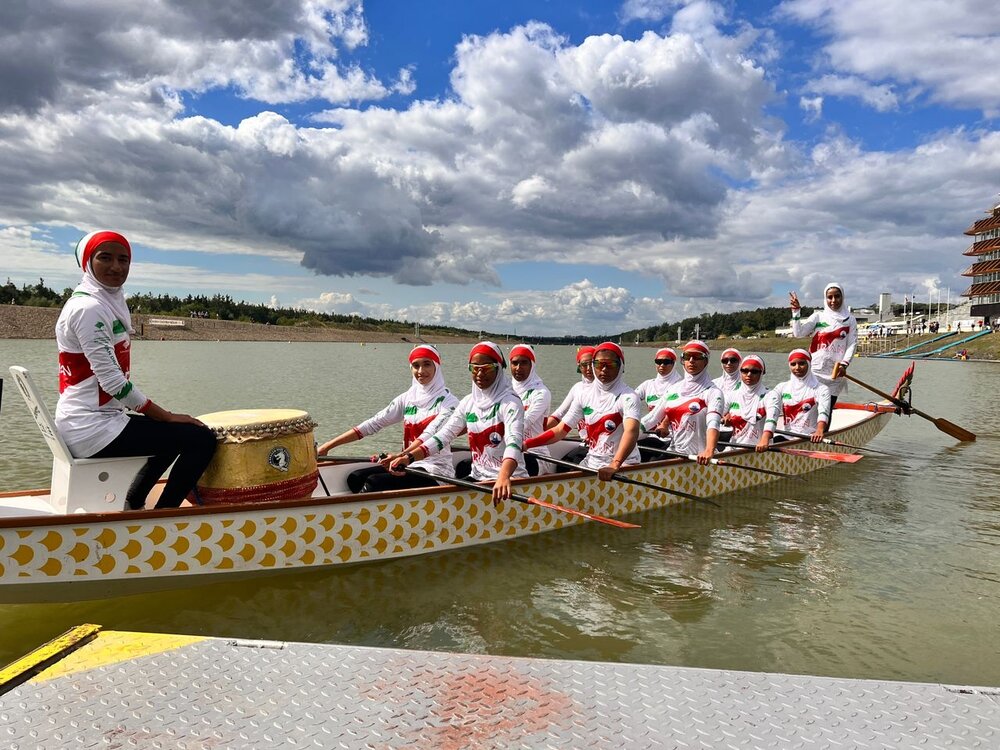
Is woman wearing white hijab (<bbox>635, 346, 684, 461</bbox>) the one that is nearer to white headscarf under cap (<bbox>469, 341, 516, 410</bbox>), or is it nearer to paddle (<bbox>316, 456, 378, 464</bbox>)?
white headscarf under cap (<bbox>469, 341, 516, 410</bbox>)

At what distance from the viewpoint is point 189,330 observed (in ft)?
318

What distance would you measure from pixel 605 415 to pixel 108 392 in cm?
536

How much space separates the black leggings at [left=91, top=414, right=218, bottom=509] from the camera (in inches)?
194

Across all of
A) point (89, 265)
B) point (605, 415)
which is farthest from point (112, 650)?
point (605, 415)

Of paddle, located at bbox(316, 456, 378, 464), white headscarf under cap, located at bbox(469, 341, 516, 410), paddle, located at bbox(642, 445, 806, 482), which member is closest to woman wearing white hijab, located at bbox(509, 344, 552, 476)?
white headscarf under cap, located at bbox(469, 341, 516, 410)

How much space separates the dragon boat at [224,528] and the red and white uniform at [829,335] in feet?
22.8

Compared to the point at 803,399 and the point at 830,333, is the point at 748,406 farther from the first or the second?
the point at 830,333

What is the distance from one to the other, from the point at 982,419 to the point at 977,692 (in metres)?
22.2

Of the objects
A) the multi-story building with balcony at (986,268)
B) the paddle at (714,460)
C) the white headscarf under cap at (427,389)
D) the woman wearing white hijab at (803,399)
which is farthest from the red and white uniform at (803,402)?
the multi-story building with balcony at (986,268)

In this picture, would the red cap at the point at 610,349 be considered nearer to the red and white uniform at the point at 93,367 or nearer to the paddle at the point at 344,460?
the paddle at the point at 344,460

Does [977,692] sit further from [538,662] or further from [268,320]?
[268,320]

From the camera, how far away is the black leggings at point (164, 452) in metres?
4.94

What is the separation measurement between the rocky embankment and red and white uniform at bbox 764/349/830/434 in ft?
232

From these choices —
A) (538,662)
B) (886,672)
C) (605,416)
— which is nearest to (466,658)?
(538,662)
